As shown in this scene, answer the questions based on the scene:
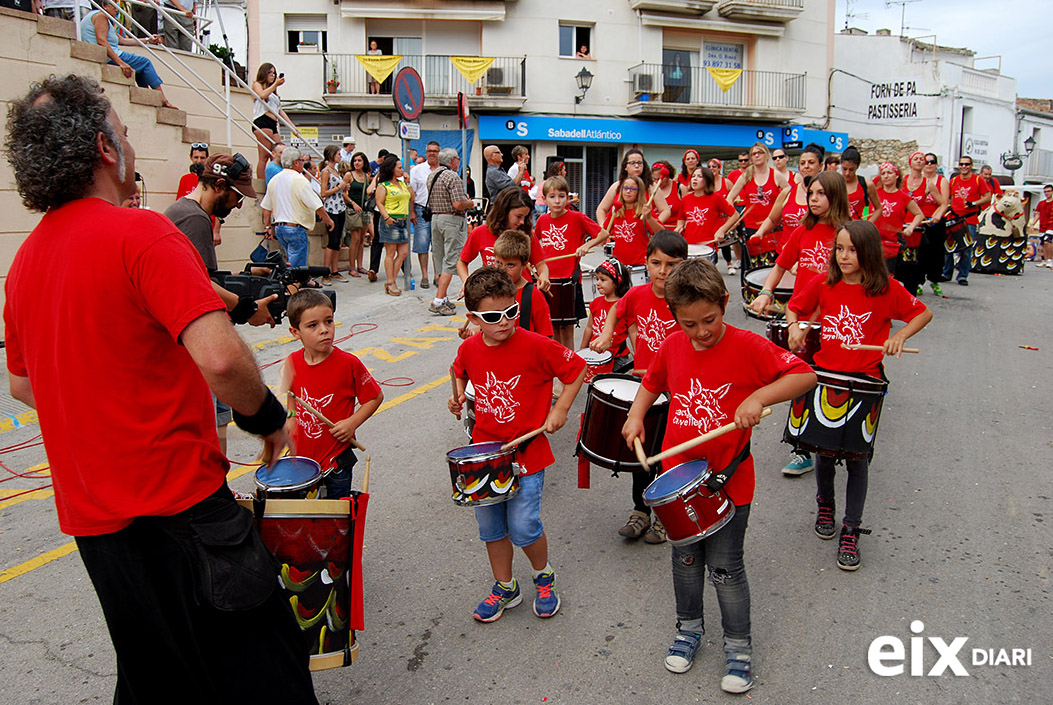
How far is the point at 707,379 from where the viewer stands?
3248mm

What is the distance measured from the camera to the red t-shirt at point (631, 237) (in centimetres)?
806

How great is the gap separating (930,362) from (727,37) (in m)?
26.0

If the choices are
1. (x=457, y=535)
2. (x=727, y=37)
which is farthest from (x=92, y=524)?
(x=727, y=37)

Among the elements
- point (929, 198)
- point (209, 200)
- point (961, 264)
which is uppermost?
point (209, 200)

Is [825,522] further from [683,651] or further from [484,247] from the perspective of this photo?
[484,247]

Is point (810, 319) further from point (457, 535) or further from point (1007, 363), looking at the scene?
point (1007, 363)

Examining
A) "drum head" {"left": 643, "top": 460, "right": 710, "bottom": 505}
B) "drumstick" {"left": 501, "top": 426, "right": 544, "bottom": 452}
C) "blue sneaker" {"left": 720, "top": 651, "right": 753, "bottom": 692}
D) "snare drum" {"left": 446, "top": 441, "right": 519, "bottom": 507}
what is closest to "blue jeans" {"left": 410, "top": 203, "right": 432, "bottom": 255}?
"drumstick" {"left": 501, "top": 426, "right": 544, "bottom": 452}

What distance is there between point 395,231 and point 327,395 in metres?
7.90

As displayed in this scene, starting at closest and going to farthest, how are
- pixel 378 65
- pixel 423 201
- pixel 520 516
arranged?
pixel 520 516
pixel 423 201
pixel 378 65

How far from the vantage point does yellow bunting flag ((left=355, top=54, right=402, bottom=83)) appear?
84.3ft

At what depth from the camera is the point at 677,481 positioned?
3090 mm

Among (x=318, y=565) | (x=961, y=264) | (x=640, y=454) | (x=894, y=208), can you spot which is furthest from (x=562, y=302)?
(x=961, y=264)

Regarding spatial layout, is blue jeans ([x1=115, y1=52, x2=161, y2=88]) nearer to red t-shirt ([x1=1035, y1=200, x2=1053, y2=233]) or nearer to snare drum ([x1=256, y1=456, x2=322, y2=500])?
snare drum ([x1=256, y1=456, x2=322, y2=500])

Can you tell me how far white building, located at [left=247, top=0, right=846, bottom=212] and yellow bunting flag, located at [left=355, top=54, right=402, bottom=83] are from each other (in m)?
0.90
